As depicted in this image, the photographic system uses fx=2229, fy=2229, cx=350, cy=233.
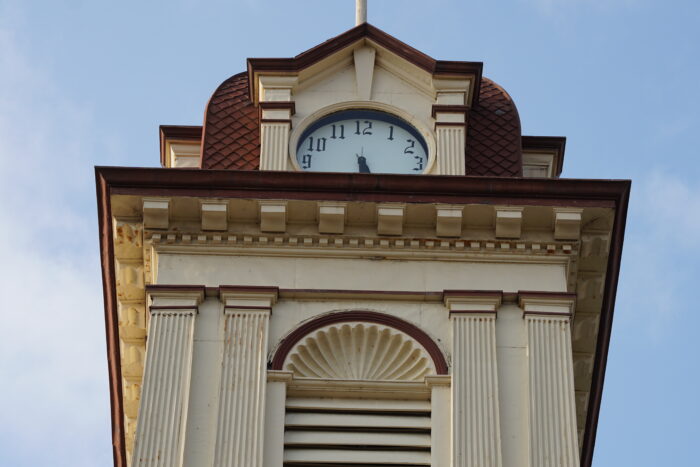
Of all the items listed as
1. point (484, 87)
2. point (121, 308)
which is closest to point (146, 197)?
point (121, 308)

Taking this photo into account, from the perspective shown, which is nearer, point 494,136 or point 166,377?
point 166,377

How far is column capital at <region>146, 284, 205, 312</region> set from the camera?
2725 cm

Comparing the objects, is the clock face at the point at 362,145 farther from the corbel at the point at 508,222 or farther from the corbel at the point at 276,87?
the corbel at the point at 508,222

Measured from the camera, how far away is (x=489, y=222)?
28.2 meters

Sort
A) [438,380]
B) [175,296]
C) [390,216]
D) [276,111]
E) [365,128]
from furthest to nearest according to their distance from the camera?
[365,128]
[276,111]
[390,216]
[175,296]
[438,380]

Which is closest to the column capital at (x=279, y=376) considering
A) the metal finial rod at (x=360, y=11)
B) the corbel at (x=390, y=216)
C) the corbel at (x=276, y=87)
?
the corbel at (x=390, y=216)

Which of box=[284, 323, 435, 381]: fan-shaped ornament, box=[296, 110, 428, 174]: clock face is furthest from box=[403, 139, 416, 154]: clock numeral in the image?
box=[284, 323, 435, 381]: fan-shaped ornament

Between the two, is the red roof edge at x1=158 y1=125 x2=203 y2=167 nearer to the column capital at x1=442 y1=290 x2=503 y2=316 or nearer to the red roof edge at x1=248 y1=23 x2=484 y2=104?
the red roof edge at x1=248 y1=23 x2=484 y2=104

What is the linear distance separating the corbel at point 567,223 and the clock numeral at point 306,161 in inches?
136

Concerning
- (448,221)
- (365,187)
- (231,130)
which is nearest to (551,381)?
(448,221)

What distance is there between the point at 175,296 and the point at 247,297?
2.90 ft

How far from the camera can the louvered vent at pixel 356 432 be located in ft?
85.1

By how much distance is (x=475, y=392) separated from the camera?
86.4 ft

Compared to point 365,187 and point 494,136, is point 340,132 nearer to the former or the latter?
point 365,187
